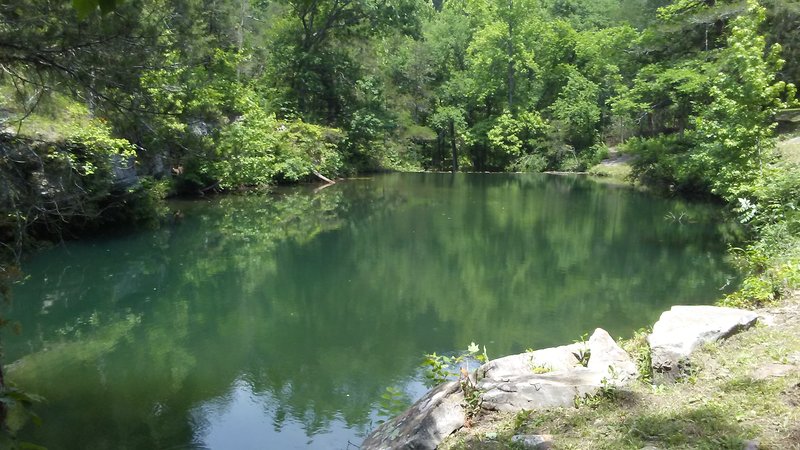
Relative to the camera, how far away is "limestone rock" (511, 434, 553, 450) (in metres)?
3.70

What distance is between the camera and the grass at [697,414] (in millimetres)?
3441

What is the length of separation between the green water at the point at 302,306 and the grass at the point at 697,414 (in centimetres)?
225

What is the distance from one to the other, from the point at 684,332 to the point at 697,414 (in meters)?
1.34

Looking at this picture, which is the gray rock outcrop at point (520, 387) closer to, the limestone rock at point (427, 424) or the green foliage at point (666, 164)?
the limestone rock at point (427, 424)

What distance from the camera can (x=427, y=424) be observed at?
442cm

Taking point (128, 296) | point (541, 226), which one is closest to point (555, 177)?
point (541, 226)

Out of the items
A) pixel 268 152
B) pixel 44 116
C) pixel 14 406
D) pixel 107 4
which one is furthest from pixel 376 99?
pixel 107 4

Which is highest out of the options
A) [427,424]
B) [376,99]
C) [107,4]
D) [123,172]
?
[376,99]

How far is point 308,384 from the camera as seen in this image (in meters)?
6.99

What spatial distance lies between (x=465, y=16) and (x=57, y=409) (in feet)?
139

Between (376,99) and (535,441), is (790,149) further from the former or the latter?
(376,99)

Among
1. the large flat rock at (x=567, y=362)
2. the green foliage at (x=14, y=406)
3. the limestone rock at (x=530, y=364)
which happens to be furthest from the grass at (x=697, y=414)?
the green foliage at (x=14, y=406)

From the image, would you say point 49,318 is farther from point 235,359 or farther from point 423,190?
point 423,190

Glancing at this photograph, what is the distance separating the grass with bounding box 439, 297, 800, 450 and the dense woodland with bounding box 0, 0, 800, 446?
7.34 feet
